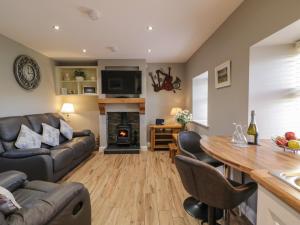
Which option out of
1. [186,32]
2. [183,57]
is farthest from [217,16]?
[183,57]

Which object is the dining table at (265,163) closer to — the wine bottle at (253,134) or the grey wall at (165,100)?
the wine bottle at (253,134)

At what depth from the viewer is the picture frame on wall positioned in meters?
2.43

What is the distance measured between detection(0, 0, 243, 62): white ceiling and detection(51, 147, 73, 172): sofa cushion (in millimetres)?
1979

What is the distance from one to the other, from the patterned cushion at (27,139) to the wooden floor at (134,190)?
0.83 m

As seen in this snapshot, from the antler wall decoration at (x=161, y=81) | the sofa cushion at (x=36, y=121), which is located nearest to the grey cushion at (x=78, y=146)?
the sofa cushion at (x=36, y=121)

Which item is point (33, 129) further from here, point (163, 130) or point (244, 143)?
point (244, 143)

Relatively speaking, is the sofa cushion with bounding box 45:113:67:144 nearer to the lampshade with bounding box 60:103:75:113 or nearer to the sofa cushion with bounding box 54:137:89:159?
the sofa cushion with bounding box 54:137:89:159

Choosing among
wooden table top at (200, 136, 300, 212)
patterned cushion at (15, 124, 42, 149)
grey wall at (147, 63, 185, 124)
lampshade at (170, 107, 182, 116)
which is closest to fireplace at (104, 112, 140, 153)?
grey wall at (147, 63, 185, 124)

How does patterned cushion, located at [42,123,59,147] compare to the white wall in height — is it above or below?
below

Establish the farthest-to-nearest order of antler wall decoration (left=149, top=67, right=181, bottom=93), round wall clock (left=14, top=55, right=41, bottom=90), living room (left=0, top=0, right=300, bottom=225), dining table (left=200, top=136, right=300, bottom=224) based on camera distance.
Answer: antler wall decoration (left=149, top=67, right=181, bottom=93) → round wall clock (left=14, top=55, right=41, bottom=90) → living room (left=0, top=0, right=300, bottom=225) → dining table (left=200, top=136, right=300, bottom=224)

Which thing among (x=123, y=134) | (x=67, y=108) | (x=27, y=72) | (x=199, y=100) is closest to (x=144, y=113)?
(x=123, y=134)

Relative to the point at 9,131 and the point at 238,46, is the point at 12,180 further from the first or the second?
the point at 238,46

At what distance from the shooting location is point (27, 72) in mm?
3697

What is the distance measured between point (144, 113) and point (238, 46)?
3.10 m
